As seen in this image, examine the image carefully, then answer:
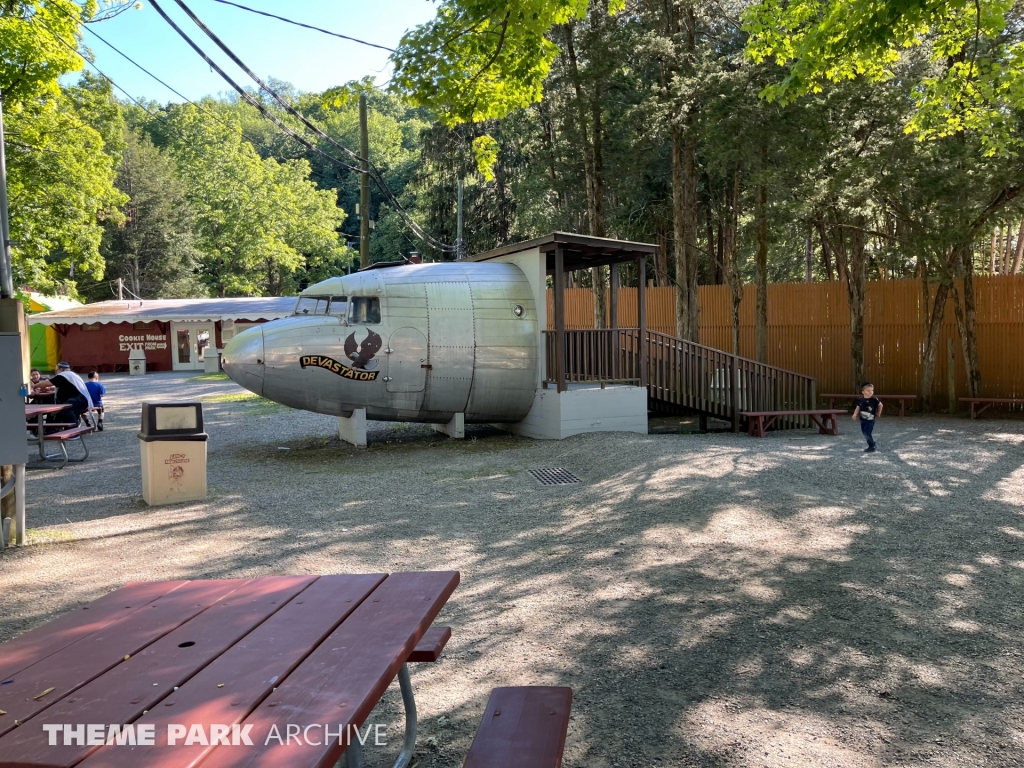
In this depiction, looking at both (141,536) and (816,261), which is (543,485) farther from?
(816,261)

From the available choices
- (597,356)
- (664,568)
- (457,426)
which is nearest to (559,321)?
(597,356)

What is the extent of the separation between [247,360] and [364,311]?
2065mm

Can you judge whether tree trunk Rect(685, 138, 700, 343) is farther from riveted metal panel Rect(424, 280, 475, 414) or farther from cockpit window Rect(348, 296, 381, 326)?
cockpit window Rect(348, 296, 381, 326)

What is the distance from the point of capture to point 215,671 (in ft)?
8.34

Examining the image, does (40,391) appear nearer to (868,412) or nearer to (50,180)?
(50,180)

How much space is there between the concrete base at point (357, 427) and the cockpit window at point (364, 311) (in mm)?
1572

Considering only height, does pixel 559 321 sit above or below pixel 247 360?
above

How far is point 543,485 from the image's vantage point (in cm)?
1080

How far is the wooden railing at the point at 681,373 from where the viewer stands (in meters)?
15.1

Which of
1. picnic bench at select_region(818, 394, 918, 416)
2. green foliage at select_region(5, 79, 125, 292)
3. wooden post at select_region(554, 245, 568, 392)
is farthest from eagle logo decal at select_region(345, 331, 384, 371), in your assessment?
green foliage at select_region(5, 79, 125, 292)

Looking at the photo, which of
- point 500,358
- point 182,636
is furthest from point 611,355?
point 182,636

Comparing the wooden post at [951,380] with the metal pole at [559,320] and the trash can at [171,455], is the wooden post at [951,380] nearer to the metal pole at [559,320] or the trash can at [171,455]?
the metal pole at [559,320]

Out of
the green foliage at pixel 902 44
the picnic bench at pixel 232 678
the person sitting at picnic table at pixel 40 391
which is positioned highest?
the green foliage at pixel 902 44

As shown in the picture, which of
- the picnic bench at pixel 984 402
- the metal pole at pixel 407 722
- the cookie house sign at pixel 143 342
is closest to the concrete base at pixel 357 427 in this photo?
the metal pole at pixel 407 722
